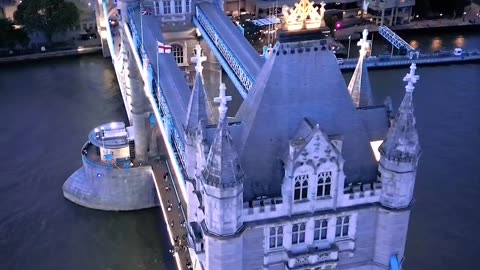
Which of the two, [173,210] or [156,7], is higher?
[156,7]

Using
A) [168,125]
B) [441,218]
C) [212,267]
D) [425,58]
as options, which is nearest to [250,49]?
[168,125]

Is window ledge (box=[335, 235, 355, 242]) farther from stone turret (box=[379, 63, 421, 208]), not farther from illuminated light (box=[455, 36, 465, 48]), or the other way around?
illuminated light (box=[455, 36, 465, 48])

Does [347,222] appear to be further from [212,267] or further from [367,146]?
[212,267]

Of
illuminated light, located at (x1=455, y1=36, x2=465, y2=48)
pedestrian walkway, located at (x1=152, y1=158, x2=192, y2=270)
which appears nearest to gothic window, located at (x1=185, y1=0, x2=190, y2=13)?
pedestrian walkway, located at (x1=152, y1=158, x2=192, y2=270)

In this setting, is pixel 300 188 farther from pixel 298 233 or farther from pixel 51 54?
pixel 51 54

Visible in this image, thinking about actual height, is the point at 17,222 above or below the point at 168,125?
below

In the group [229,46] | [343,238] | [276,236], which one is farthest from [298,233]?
[229,46]
